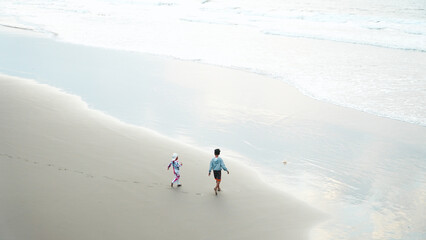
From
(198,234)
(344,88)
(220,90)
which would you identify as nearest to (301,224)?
(198,234)

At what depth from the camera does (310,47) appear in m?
27.0

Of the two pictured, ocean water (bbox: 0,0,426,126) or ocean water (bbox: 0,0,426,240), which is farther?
ocean water (bbox: 0,0,426,126)

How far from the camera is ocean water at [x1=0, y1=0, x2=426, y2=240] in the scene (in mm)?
8375

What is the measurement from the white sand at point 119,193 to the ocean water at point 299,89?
77 centimetres

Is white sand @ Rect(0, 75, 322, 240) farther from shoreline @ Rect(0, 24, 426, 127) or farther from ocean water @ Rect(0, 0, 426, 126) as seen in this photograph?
ocean water @ Rect(0, 0, 426, 126)

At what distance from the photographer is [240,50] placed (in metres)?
24.1

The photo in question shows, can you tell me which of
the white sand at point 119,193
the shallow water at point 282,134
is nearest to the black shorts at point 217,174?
the white sand at point 119,193

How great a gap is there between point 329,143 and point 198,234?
A: 5932 mm

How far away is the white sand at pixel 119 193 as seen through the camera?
6.45 meters

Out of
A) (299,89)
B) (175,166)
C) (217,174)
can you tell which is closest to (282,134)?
(217,174)

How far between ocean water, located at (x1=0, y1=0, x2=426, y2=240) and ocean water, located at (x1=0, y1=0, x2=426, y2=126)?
0.30ft

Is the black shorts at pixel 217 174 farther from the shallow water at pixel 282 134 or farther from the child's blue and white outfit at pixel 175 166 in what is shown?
the shallow water at pixel 282 134

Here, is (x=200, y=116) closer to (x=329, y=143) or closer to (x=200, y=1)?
(x=329, y=143)

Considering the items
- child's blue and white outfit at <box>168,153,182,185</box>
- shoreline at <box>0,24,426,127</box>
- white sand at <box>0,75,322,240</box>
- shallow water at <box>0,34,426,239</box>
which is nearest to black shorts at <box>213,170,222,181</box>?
white sand at <box>0,75,322,240</box>
